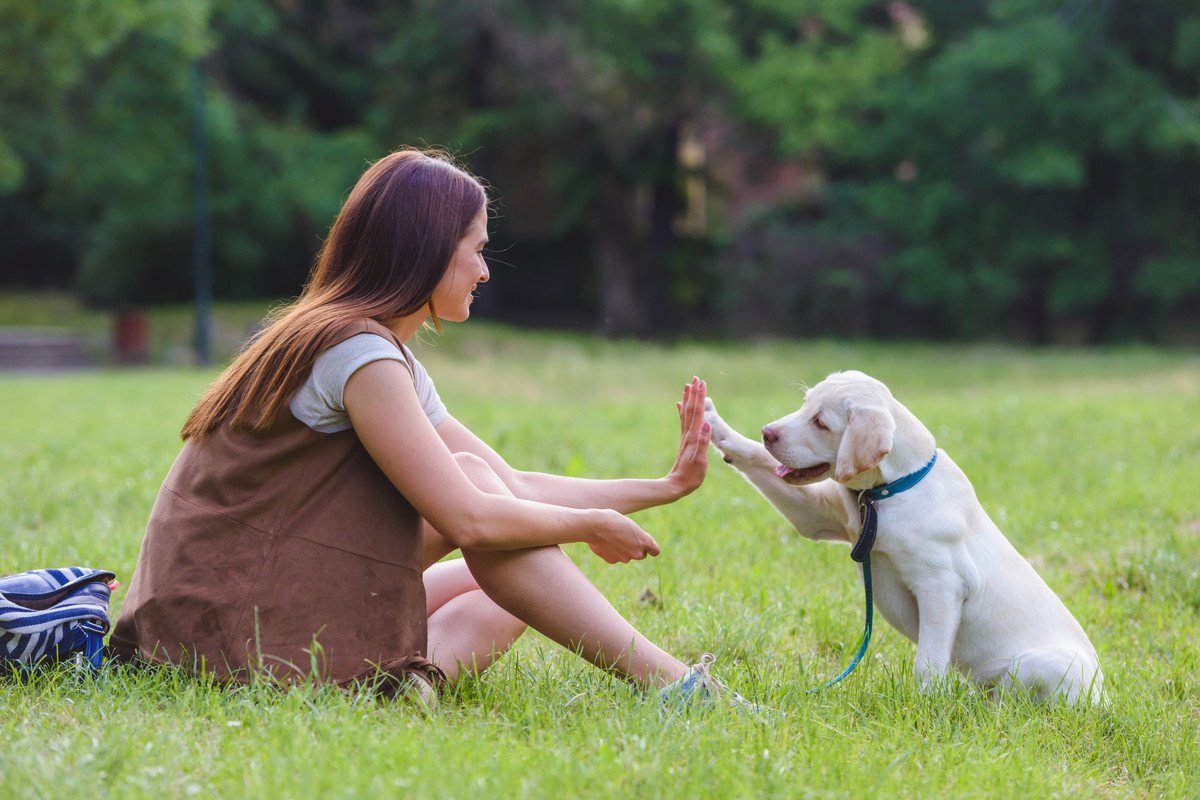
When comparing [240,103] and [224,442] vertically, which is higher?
[240,103]

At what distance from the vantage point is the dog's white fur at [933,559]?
12.1 feet

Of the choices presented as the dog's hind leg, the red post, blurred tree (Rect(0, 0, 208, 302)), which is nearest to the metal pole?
blurred tree (Rect(0, 0, 208, 302))

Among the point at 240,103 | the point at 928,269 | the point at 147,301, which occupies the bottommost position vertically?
the point at 147,301

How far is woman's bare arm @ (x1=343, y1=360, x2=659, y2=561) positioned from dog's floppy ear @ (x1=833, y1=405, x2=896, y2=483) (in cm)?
91

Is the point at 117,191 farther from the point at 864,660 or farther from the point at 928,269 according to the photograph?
the point at 864,660

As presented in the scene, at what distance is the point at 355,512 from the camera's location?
3.27m

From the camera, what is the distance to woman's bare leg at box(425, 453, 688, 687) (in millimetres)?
3348

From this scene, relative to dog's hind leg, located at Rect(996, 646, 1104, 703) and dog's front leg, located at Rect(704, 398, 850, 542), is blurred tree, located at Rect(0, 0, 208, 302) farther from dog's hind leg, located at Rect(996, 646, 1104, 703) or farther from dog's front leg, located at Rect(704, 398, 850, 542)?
dog's hind leg, located at Rect(996, 646, 1104, 703)

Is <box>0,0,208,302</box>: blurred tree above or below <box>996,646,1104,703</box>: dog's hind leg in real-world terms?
above

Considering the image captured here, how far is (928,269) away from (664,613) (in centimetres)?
2538

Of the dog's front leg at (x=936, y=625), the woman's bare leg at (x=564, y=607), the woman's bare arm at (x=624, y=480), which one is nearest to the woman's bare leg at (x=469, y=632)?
the woman's bare leg at (x=564, y=607)

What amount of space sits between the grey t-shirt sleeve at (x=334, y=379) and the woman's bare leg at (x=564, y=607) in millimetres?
450

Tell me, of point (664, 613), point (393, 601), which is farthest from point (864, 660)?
point (393, 601)

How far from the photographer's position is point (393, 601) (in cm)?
329
